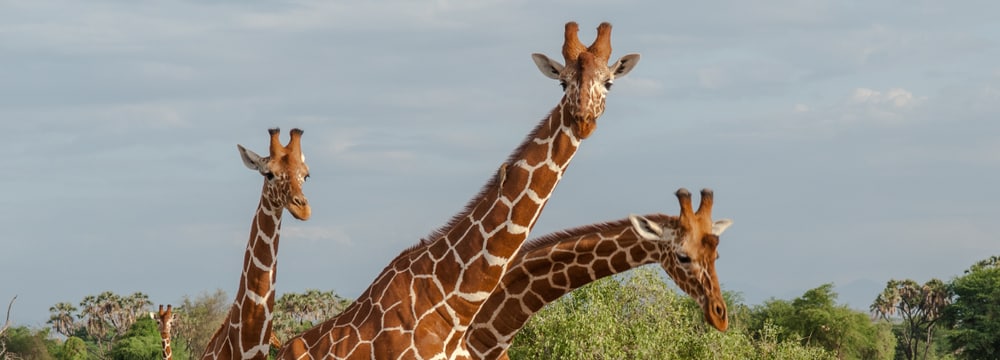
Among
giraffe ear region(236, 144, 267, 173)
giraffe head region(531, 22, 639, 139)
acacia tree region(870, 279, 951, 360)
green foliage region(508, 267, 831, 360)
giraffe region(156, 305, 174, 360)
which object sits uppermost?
acacia tree region(870, 279, 951, 360)

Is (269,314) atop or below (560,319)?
below

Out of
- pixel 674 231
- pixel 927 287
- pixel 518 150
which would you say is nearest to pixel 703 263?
pixel 674 231

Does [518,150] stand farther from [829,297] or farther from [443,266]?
[829,297]

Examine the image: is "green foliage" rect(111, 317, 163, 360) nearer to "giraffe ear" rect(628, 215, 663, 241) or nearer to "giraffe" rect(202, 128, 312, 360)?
"giraffe" rect(202, 128, 312, 360)

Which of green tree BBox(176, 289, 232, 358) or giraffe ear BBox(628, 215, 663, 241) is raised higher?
green tree BBox(176, 289, 232, 358)

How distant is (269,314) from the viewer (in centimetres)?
1430

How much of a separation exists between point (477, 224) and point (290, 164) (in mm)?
1939

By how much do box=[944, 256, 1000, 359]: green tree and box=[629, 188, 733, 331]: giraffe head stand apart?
62328 millimetres

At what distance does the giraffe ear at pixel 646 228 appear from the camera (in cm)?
1457

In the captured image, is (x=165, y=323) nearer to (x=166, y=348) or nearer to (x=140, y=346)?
(x=166, y=348)

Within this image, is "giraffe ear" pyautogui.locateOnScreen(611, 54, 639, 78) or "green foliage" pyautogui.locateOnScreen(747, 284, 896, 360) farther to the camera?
"green foliage" pyautogui.locateOnScreen(747, 284, 896, 360)

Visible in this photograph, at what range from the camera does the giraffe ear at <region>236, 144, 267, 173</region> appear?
554 inches

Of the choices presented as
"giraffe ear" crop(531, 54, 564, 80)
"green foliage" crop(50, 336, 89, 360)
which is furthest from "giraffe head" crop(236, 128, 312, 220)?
"green foliage" crop(50, 336, 89, 360)

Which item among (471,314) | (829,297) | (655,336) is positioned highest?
(829,297)
